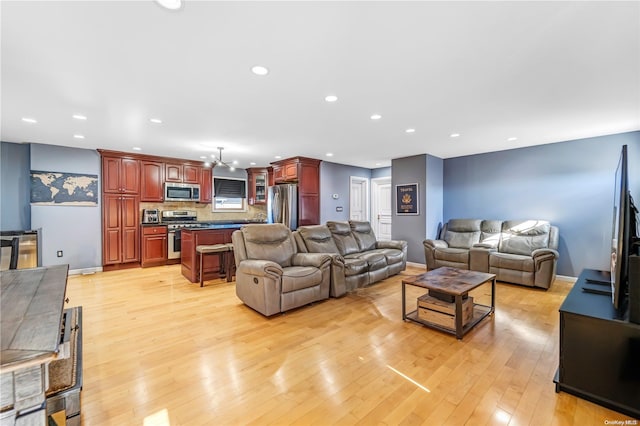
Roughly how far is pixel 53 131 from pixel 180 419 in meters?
4.66

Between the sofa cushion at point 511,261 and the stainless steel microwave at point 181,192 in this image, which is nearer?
the sofa cushion at point 511,261

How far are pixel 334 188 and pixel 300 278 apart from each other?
3.75 m

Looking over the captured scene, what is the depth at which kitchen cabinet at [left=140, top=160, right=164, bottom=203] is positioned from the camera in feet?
19.6

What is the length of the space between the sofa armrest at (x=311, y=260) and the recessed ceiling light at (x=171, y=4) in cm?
286

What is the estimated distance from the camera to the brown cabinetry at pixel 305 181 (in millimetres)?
6109

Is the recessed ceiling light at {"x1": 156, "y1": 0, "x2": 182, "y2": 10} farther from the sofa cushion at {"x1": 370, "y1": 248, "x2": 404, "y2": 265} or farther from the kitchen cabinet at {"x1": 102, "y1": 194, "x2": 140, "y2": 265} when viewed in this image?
the kitchen cabinet at {"x1": 102, "y1": 194, "x2": 140, "y2": 265}

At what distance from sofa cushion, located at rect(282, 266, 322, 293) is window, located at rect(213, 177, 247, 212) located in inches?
177

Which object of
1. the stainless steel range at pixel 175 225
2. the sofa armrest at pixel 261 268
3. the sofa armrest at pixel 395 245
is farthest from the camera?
the stainless steel range at pixel 175 225

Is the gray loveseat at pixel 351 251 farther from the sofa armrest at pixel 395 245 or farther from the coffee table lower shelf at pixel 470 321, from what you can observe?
the coffee table lower shelf at pixel 470 321

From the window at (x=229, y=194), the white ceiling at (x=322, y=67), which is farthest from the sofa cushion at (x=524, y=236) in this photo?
the window at (x=229, y=194)

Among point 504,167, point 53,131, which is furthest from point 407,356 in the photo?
point 53,131

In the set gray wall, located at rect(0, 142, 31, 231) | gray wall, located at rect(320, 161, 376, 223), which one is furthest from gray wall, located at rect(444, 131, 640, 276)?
gray wall, located at rect(0, 142, 31, 231)

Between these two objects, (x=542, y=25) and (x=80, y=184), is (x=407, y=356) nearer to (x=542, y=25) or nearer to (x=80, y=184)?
(x=542, y=25)

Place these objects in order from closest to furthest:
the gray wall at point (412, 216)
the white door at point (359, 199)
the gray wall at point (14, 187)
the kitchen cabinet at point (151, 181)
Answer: the gray wall at point (14, 187) → the gray wall at point (412, 216) → the kitchen cabinet at point (151, 181) → the white door at point (359, 199)
